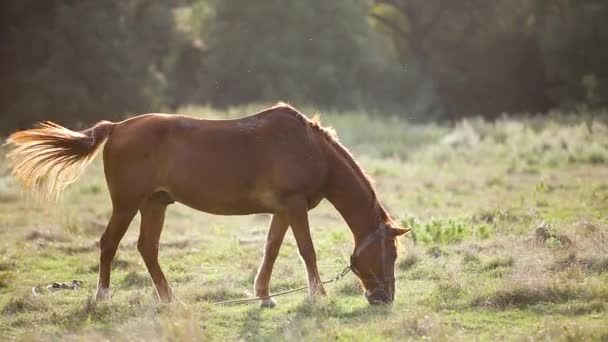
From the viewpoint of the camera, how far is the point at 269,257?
8.80 meters

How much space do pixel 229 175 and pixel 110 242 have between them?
1.36 meters

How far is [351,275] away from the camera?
9422 millimetres

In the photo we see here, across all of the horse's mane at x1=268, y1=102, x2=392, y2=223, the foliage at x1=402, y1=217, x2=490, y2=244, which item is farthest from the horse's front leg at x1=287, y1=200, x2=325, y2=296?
the foliage at x1=402, y1=217, x2=490, y2=244

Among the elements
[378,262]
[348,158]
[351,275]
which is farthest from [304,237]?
[351,275]

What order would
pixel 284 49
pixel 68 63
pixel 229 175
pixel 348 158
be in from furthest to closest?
pixel 284 49 → pixel 68 63 → pixel 348 158 → pixel 229 175

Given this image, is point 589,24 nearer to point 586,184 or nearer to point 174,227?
point 586,184

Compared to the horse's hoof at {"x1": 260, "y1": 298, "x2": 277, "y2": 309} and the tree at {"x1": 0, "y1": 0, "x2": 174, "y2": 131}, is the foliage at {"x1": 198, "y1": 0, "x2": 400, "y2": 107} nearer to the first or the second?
the tree at {"x1": 0, "y1": 0, "x2": 174, "y2": 131}

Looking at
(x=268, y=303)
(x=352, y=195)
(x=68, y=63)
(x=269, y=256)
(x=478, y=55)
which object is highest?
(x=478, y=55)

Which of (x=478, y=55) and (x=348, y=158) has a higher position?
(x=478, y=55)

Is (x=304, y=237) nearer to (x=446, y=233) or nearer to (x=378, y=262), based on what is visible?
(x=378, y=262)

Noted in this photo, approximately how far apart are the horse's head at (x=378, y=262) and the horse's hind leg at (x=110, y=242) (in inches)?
87.5

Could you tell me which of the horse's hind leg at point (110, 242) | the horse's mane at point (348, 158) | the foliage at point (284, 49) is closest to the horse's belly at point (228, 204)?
the horse's hind leg at point (110, 242)

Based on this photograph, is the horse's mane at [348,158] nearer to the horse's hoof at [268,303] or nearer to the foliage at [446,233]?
the horse's hoof at [268,303]

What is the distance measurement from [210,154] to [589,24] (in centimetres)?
2893
